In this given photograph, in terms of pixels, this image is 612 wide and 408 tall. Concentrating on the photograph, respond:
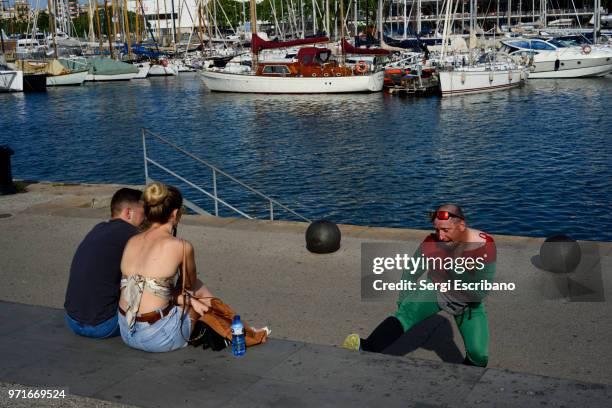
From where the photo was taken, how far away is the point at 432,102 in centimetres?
4934

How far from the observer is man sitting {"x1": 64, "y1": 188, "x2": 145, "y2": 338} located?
22.0 ft

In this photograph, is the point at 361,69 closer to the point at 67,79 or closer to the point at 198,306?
the point at 67,79

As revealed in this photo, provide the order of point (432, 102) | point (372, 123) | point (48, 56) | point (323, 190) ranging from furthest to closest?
1. point (48, 56)
2. point (432, 102)
3. point (372, 123)
4. point (323, 190)

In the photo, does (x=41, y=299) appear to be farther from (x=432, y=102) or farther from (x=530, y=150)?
(x=432, y=102)

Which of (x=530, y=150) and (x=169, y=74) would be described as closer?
(x=530, y=150)

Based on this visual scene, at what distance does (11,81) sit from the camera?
65.2 metres

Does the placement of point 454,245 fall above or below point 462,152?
above

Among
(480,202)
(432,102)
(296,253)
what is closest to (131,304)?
(296,253)

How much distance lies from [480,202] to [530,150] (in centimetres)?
1021

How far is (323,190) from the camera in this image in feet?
79.5

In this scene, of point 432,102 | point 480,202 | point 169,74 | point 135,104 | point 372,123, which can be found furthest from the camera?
point 169,74

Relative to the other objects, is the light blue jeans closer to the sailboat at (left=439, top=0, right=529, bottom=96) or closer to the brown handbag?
the brown handbag

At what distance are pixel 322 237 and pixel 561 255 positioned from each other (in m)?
2.81

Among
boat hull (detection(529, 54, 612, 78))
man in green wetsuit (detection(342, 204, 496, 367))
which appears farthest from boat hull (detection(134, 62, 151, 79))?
man in green wetsuit (detection(342, 204, 496, 367))
